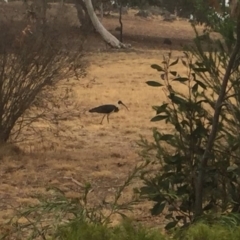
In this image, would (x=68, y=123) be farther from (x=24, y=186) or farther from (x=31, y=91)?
(x=24, y=186)

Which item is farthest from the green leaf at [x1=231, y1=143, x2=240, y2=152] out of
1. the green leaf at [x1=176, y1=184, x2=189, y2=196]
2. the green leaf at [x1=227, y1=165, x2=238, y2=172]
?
the green leaf at [x1=176, y1=184, x2=189, y2=196]

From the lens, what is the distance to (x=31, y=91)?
8.83 m

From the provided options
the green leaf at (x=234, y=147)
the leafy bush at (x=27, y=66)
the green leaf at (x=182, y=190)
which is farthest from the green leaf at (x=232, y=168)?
the leafy bush at (x=27, y=66)

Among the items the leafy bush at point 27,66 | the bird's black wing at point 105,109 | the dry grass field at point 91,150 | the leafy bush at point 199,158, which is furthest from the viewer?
the bird's black wing at point 105,109

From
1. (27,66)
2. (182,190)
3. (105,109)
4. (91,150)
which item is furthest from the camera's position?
(105,109)

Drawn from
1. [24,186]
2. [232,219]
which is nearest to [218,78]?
[232,219]

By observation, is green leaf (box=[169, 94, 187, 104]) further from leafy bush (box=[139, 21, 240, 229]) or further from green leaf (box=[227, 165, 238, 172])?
green leaf (box=[227, 165, 238, 172])

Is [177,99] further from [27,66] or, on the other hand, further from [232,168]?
[27,66]

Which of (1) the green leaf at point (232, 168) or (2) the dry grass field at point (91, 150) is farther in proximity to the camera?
(2) the dry grass field at point (91, 150)

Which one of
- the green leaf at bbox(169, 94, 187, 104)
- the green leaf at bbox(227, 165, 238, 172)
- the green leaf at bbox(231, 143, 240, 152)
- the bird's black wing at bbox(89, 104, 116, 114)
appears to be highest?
the green leaf at bbox(169, 94, 187, 104)

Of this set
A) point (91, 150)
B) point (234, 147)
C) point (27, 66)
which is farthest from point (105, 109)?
point (234, 147)

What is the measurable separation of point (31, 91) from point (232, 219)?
5672mm

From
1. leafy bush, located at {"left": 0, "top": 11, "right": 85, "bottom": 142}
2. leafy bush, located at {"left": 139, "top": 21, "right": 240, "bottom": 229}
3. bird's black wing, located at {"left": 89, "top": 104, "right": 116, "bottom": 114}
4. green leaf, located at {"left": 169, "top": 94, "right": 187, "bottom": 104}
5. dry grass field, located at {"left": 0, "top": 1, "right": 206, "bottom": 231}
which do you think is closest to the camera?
leafy bush, located at {"left": 139, "top": 21, "right": 240, "bottom": 229}

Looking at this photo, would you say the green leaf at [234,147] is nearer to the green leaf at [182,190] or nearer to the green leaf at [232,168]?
the green leaf at [232,168]
